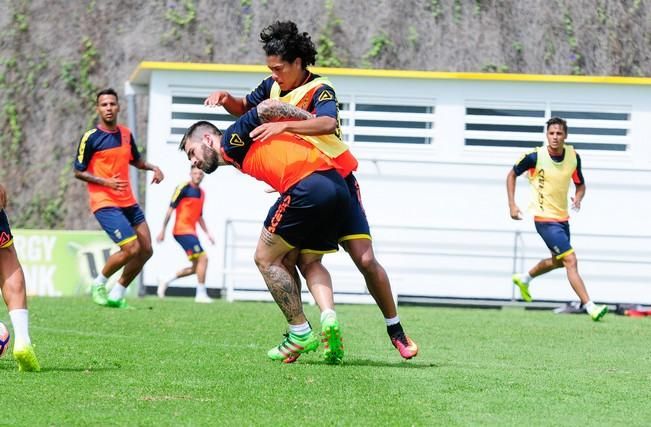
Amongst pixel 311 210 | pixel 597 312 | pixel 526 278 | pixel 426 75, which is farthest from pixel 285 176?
pixel 426 75

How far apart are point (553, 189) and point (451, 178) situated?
18.6 ft

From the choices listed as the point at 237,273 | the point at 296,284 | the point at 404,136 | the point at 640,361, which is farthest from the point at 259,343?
the point at 404,136

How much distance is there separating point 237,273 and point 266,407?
550 inches

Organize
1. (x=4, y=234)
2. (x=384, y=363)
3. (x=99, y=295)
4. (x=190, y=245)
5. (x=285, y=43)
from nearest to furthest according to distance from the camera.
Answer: (x=4, y=234)
(x=285, y=43)
(x=384, y=363)
(x=99, y=295)
(x=190, y=245)

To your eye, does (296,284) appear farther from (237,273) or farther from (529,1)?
(529,1)

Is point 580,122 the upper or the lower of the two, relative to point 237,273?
upper

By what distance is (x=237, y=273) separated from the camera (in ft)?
68.0

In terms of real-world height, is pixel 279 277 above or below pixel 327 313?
above

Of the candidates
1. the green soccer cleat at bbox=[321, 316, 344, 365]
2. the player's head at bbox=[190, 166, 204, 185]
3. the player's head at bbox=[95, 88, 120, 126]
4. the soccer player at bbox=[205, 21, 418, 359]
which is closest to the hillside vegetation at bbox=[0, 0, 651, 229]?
the player's head at bbox=[190, 166, 204, 185]

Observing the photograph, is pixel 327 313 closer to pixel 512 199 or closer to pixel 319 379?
pixel 319 379

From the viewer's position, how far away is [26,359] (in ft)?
26.7

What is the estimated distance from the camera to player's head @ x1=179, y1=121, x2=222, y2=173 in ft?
29.4

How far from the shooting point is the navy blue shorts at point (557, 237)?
16203 mm

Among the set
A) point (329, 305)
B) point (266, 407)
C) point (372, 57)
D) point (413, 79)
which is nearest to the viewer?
point (266, 407)
